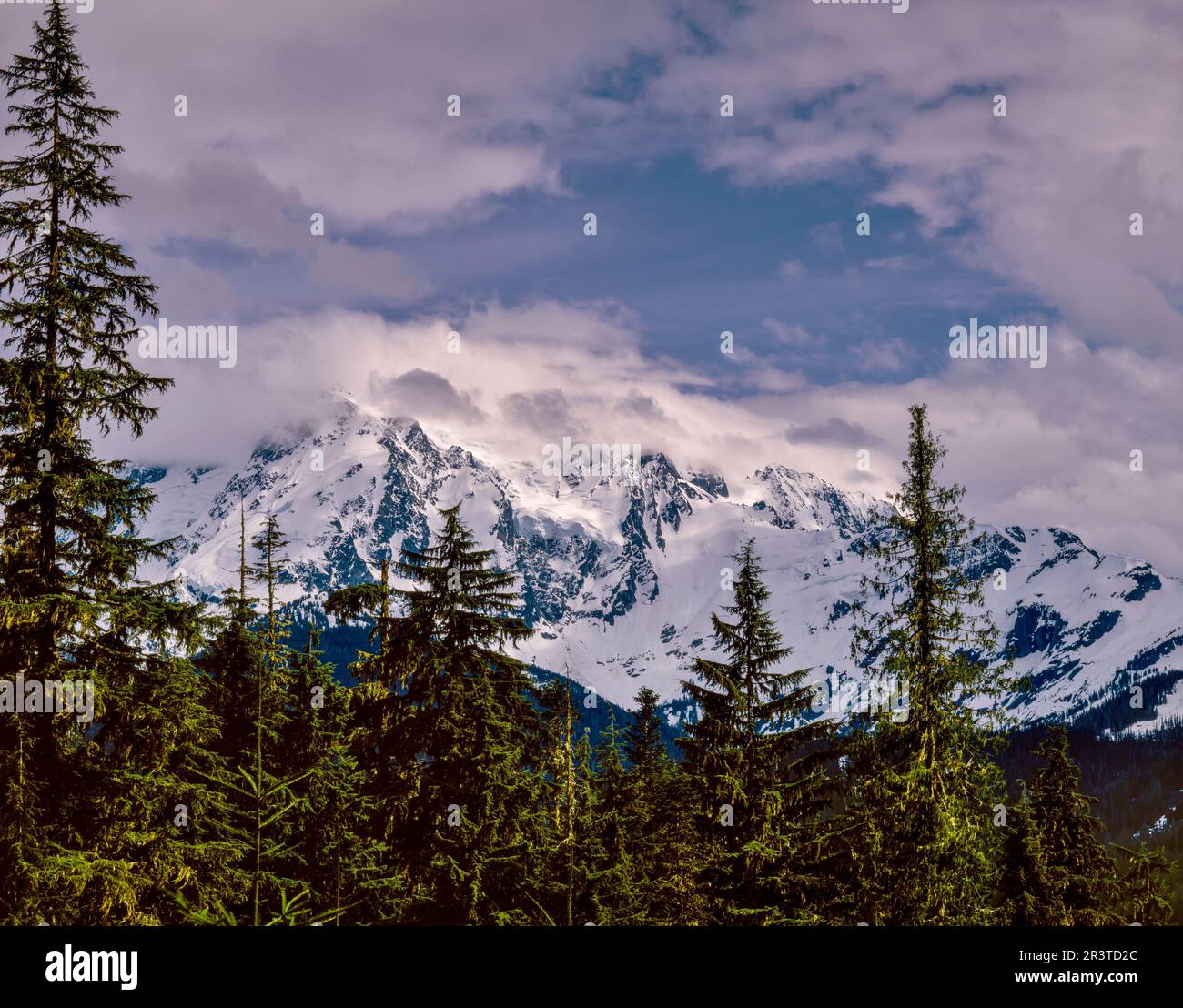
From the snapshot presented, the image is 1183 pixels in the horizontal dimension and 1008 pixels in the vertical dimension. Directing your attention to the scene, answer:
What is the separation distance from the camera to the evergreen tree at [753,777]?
26.4 meters

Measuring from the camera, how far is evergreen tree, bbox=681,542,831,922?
2636 cm

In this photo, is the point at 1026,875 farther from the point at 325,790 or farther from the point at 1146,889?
the point at 325,790

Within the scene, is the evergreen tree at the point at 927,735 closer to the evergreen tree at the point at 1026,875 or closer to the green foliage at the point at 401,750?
the green foliage at the point at 401,750

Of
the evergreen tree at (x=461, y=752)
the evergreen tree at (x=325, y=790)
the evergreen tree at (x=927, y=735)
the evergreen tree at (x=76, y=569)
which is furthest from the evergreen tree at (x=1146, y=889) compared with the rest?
the evergreen tree at (x=76, y=569)

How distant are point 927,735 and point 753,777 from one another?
538 cm

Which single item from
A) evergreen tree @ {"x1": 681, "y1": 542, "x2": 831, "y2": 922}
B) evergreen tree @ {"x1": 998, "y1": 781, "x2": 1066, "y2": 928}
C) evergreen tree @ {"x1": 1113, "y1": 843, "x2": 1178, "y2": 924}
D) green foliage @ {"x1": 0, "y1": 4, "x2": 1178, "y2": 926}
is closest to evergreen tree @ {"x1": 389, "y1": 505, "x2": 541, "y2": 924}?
green foliage @ {"x1": 0, "y1": 4, "x2": 1178, "y2": 926}

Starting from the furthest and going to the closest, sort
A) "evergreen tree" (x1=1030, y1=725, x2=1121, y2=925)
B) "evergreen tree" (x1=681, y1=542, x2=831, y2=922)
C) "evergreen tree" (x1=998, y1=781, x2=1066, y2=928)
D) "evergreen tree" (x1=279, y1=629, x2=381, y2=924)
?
"evergreen tree" (x1=1030, y1=725, x2=1121, y2=925)
"evergreen tree" (x1=998, y1=781, x2=1066, y2=928)
"evergreen tree" (x1=681, y1=542, x2=831, y2=922)
"evergreen tree" (x1=279, y1=629, x2=381, y2=924)

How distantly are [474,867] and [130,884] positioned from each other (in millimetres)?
8287

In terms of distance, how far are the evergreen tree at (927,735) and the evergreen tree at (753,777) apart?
2.40 meters

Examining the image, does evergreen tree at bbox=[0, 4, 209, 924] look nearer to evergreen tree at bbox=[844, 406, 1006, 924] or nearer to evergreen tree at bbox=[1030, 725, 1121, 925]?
evergreen tree at bbox=[844, 406, 1006, 924]

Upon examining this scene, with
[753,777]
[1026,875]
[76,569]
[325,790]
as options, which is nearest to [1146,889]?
[1026,875]

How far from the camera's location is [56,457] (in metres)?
17.6

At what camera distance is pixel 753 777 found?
27.1m

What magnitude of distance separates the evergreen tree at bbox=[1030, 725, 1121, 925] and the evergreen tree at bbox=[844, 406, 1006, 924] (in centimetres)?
1401
